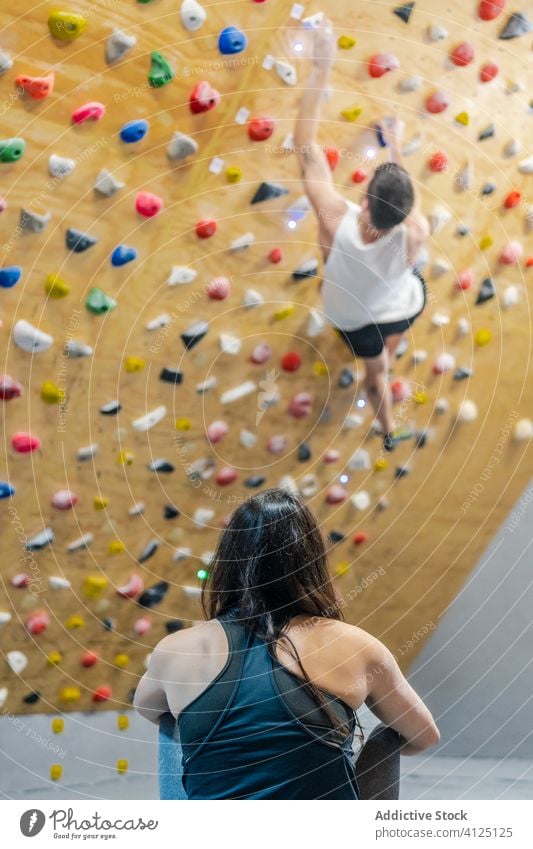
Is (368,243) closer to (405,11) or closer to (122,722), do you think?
(405,11)

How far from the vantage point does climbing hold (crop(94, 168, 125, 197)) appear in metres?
1.00

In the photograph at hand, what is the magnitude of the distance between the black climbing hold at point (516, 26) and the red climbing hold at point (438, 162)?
13cm

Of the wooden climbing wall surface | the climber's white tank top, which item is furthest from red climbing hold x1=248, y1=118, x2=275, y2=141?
the climber's white tank top

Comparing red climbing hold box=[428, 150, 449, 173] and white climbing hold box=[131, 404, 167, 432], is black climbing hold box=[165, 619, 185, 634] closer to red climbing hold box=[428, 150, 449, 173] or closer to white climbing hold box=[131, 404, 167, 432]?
white climbing hold box=[131, 404, 167, 432]

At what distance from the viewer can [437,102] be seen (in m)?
1.09

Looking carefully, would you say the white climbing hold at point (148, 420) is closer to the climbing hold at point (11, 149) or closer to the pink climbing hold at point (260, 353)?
the pink climbing hold at point (260, 353)

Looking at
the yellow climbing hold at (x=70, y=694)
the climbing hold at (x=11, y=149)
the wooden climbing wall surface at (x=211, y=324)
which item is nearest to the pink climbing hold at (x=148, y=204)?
the wooden climbing wall surface at (x=211, y=324)

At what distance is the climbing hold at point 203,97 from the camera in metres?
1.01

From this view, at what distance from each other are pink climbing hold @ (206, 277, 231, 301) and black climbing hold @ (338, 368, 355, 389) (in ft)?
0.50

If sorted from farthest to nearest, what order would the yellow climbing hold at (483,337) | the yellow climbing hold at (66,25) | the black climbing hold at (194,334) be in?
the yellow climbing hold at (483,337)
the black climbing hold at (194,334)
the yellow climbing hold at (66,25)

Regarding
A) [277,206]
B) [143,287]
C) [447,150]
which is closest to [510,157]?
[447,150]

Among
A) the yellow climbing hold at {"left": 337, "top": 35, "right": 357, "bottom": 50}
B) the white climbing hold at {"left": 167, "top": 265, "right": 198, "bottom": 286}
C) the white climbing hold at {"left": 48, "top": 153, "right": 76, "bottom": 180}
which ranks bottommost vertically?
the white climbing hold at {"left": 167, "top": 265, "right": 198, "bottom": 286}

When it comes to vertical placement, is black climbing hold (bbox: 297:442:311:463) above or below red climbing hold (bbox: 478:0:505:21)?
below
